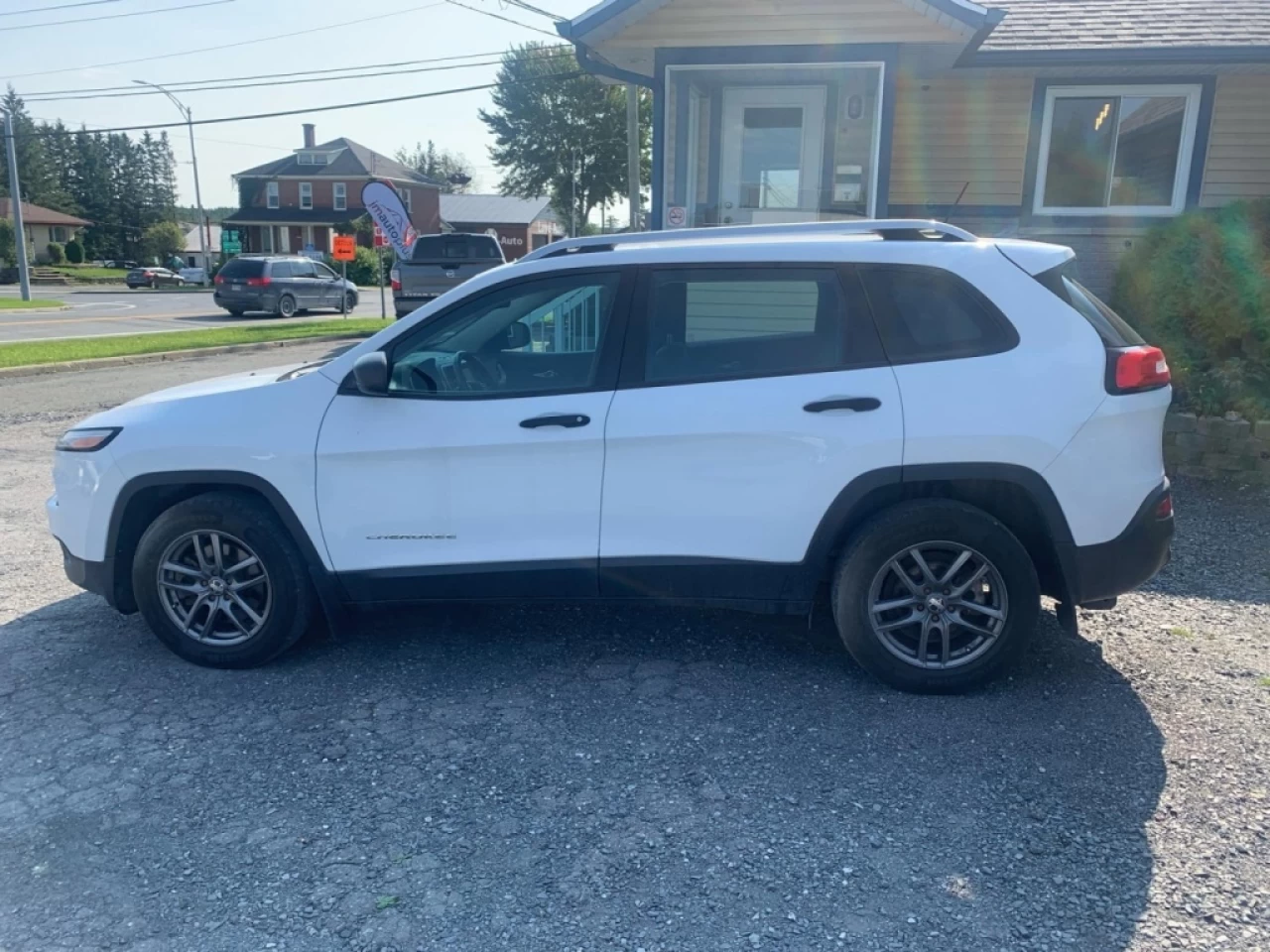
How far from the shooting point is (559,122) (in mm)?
54188

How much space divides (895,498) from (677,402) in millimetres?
943

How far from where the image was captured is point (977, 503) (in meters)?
3.99

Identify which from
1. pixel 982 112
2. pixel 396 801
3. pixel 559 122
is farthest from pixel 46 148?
pixel 396 801

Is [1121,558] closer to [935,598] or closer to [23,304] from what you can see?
[935,598]

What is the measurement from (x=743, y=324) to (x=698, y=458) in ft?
1.90

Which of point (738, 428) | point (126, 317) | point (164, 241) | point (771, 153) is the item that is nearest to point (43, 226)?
point (164, 241)

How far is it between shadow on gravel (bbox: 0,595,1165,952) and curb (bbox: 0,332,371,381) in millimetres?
11301

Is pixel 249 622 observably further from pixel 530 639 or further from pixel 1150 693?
pixel 1150 693

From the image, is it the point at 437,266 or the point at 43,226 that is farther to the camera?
the point at 43,226

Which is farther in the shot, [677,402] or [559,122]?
[559,122]

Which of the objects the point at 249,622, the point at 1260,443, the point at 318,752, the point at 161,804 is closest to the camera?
the point at 161,804

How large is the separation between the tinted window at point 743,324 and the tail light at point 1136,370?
3.38 ft

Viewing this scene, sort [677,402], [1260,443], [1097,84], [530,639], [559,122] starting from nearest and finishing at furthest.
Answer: [677,402]
[530,639]
[1260,443]
[1097,84]
[559,122]

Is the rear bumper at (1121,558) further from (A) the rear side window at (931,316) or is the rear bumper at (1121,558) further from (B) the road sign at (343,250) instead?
(B) the road sign at (343,250)
